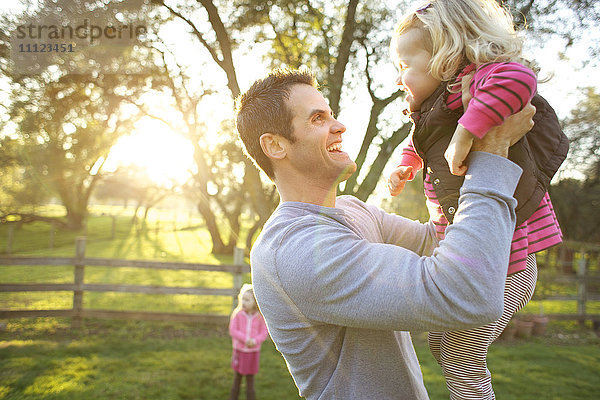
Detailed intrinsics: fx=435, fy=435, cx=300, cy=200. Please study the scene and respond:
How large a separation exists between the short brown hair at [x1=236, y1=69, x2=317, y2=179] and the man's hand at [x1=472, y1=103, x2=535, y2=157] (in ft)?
2.32

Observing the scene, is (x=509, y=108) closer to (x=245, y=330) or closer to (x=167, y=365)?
(x=245, y=330)

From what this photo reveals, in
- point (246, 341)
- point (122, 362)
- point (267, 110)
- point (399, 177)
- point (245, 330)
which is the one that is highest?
point (267, 110)

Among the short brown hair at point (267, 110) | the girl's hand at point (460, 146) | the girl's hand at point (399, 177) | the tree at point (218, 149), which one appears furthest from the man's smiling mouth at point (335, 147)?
the tree at point (218, 149)

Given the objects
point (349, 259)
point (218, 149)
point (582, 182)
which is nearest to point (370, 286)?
point (349, 259)

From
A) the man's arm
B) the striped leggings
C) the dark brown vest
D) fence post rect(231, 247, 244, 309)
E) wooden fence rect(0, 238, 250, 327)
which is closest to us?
the man's arm

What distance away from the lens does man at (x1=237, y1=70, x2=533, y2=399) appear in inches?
42.1

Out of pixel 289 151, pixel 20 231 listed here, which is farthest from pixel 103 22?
pixel 20 231

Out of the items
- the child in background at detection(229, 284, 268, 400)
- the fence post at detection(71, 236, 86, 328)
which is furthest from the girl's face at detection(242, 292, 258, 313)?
the fence post at detection(71, 236, 86, 328)

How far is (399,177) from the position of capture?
1.82 meters

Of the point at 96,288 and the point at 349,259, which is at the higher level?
the point at 349,259

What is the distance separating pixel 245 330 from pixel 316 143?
5.21 metres

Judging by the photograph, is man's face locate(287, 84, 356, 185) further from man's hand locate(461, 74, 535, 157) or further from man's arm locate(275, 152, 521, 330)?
man's hand locate(461, 74, 535, 157)

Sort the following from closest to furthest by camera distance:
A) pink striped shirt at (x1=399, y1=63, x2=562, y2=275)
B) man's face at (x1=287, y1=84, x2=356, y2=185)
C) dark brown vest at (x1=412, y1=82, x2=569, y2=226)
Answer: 1. pink striped shirt at (x1=399, y1=63, x2=562, y2=275)
2. dark brown vest at (x1=412, y1=82, x2=569, y2=226)
3. man's face at (x1=287, y1=84, x2=356, y2=185)

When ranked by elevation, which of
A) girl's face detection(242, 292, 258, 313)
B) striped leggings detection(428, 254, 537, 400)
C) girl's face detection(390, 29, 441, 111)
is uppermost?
girl's face detection(390, 29, 441, 111)
